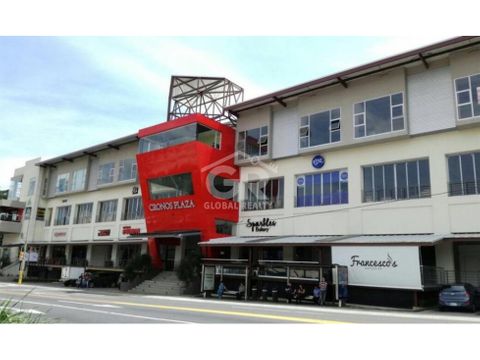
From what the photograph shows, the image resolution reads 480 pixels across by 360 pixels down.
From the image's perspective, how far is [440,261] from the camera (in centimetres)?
2366

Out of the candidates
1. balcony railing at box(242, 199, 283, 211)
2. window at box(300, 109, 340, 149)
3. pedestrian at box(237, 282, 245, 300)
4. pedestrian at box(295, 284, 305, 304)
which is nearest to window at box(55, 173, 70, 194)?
balcony railing at box(242, 199, 283, 211)

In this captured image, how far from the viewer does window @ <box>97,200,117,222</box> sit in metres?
44.6

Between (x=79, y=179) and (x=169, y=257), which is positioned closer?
(x=169, y=257)

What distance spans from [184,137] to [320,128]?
35.4ft

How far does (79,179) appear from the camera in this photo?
49.6 m

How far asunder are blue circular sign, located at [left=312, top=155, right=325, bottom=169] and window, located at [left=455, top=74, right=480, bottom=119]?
9.13 metres

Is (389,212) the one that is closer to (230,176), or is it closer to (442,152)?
(442,152)

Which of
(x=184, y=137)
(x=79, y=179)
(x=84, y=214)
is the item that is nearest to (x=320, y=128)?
(x=184, y=137)

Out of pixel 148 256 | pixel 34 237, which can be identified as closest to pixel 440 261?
pixel 148 256

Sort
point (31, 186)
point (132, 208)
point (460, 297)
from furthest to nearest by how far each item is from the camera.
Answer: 1. point (31, 186)
2. point (132, 208)
3. point (460, 297)

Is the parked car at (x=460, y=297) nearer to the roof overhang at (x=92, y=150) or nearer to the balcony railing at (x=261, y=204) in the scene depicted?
the balcony railing at (x=261, y=204)

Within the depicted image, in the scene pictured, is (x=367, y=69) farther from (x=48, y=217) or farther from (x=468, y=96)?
(x=48, y=217)
